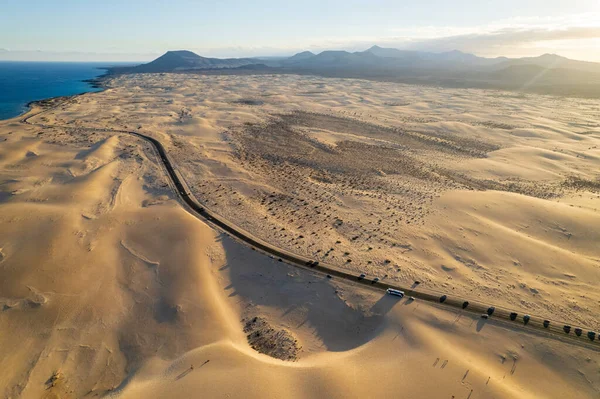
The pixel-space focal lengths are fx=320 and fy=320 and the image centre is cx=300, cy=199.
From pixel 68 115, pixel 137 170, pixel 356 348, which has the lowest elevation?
pixel 356 348

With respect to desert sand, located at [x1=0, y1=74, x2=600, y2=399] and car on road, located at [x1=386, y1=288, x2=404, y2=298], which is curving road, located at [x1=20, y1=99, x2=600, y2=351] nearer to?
car on road, located at [x1=386, y1=288, x2=404, y2=298]

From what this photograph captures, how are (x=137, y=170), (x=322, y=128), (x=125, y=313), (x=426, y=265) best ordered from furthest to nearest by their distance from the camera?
(x=322, y=128) → (x=137, y=170) → (x=426, y=265) → (x=125, y=313)

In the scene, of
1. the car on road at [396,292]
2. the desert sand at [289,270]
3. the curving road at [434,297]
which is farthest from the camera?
the car on road at [396,292]

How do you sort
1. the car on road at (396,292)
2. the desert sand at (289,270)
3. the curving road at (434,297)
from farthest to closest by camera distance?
the car on road at (396,292) → the curving road at (434,297) → the desert sand at (289,270)

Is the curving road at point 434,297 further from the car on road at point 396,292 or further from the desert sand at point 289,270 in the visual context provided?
the desert sand at point 289,270

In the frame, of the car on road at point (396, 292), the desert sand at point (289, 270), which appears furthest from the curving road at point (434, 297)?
the desert sand at point (289, 270)

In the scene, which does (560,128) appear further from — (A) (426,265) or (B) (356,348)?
(B) (356,348)

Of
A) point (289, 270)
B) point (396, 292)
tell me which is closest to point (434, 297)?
point (396, 292)

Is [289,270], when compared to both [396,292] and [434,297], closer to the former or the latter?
[396,292]

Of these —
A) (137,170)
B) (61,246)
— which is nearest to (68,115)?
(137,170)
